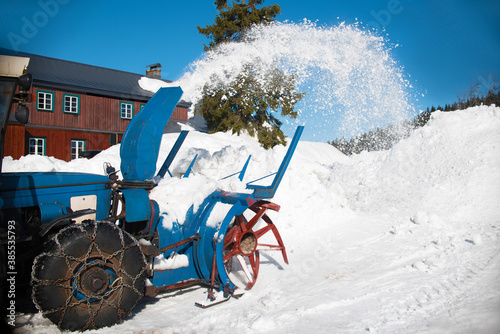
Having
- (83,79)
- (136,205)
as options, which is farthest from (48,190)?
(83,79)

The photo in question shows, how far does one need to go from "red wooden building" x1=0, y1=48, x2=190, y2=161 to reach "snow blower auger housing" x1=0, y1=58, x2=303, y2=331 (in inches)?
622

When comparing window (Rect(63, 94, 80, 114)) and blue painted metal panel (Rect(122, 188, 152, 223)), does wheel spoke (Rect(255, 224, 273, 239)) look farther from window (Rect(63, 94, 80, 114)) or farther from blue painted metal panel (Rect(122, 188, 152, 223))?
window (Rect(63, 94, 80, 114))

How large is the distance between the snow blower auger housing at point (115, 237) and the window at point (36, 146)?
694 inches

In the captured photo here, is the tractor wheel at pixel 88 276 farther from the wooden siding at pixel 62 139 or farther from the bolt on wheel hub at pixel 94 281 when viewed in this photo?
the wooden siding at pixel 62 139

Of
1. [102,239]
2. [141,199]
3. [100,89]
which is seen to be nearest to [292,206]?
[141,199]

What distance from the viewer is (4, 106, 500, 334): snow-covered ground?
3.71m

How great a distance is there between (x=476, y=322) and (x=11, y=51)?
481 cm

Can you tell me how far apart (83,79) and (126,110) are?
2.98 m

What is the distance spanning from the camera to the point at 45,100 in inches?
779

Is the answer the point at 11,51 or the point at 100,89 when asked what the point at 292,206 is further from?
the point at 100,89

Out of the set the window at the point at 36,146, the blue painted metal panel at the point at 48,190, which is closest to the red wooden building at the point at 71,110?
the window at the point at 36,146

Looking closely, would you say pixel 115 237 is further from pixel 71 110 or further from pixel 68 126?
pixel 71 110

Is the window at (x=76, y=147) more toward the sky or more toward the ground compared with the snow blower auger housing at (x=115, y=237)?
more toward the sky

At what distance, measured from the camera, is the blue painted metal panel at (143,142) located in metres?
4.50
